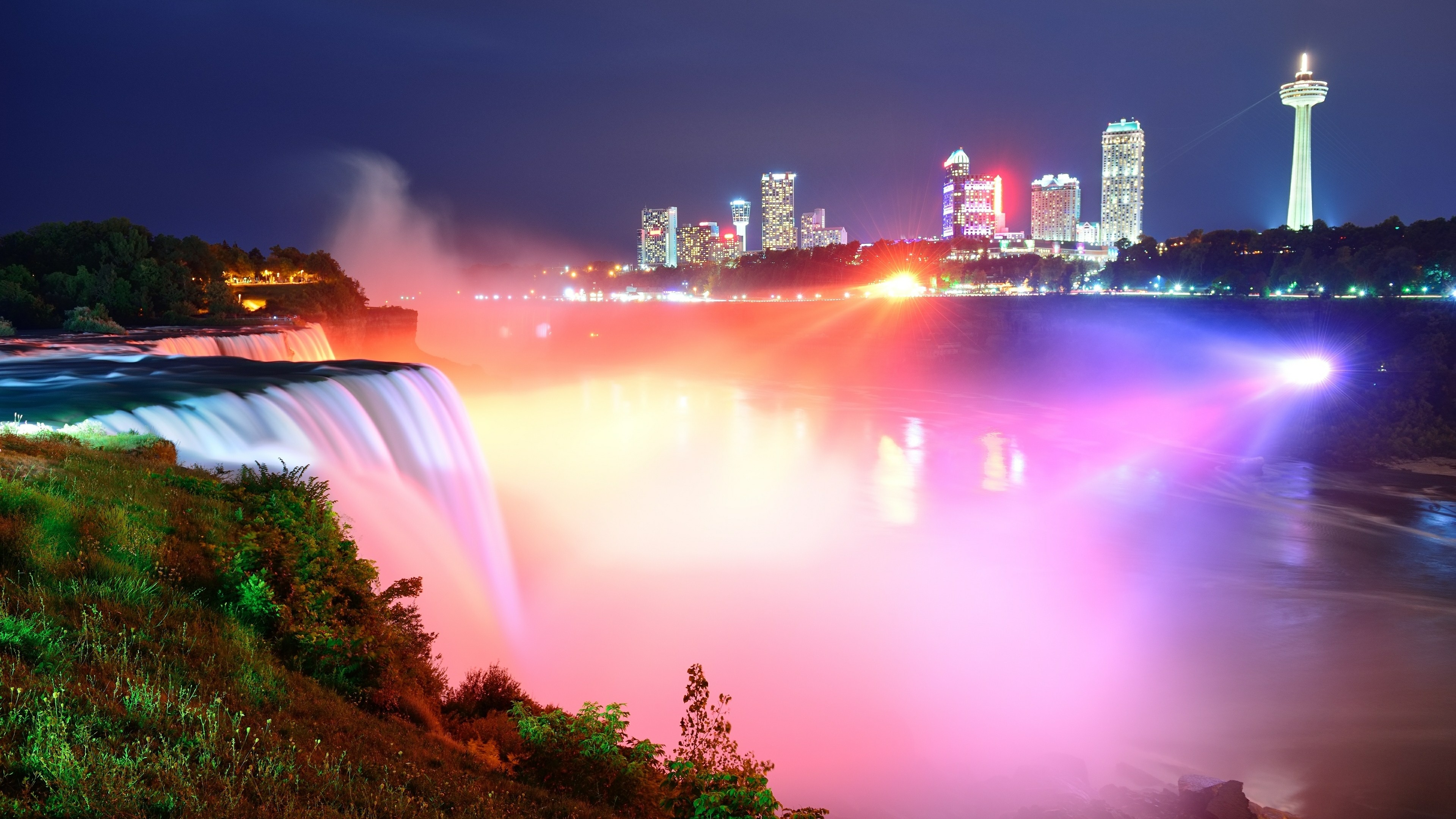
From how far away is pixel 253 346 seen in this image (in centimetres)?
2592

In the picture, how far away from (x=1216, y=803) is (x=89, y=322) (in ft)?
114

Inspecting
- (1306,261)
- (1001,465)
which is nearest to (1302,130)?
(1306,261)

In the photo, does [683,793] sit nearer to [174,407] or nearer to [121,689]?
[121,689]

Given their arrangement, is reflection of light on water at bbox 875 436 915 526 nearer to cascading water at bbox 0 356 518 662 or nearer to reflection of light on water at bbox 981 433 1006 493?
reflection of light on water at bbox 981 433 1006 493

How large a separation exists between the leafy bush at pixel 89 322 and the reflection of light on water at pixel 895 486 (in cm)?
2681

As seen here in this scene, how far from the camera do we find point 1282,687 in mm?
15531

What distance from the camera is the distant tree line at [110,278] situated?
30.6 metres

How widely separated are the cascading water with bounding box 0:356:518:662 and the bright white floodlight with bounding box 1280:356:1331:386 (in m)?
54.4

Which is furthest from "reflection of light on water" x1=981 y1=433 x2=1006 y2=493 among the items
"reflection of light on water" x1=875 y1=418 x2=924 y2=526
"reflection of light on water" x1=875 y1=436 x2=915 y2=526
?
"reflection of light on water" x1=875 y1=436 x2=915 y2=526

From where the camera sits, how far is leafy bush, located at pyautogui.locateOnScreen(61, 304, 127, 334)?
28.7 meters

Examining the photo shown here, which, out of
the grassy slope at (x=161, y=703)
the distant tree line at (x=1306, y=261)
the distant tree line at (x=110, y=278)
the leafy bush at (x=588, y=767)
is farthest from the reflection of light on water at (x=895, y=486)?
the distant tree line at (x=1306, y=261)

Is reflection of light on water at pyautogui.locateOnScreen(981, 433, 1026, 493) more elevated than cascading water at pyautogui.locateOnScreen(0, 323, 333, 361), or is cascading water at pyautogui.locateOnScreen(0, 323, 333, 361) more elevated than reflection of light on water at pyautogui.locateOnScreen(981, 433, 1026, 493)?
cascading water at pyautogui.locateOnScreen(0, 323, 333, 361)

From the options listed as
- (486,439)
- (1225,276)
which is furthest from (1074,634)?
(1225,276)

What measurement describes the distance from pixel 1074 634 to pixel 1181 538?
1133 cm
